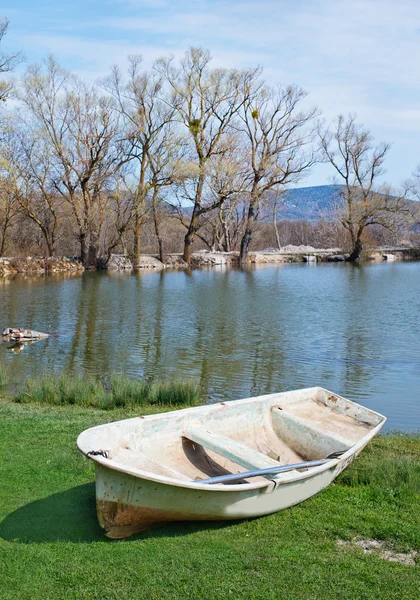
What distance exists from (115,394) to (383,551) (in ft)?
18.6

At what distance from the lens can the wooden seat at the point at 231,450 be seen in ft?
17.5

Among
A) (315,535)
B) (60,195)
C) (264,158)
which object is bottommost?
(315,535)

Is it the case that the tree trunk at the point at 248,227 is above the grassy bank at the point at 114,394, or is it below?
above

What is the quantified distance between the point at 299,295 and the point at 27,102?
24.1m

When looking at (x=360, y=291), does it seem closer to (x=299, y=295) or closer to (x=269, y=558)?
(x=299, y=295)

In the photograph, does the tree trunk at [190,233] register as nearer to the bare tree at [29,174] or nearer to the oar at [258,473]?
the bare tree at [29,174]

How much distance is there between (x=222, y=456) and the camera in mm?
5891

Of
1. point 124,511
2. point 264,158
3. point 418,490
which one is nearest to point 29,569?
point 124,511

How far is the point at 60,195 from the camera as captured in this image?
143 ft

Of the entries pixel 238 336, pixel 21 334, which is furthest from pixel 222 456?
pixel 21 334

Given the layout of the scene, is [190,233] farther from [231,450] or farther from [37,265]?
[231,450]

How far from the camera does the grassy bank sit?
30.8 ft

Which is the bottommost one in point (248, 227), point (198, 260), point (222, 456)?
point (222, 456)

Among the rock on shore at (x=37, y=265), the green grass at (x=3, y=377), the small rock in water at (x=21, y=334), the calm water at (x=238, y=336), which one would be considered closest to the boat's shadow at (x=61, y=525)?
the calm water at (x=238, y=336)
